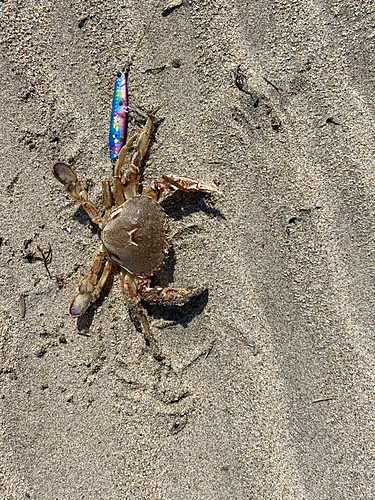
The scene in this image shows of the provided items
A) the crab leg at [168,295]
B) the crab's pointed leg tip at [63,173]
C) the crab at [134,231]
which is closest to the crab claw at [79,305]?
the crab at [134,231]

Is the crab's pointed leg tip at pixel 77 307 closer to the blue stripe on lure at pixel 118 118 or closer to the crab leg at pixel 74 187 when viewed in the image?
the crab leg at pixel 74 187

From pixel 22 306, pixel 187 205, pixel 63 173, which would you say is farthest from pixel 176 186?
pixel 22 306

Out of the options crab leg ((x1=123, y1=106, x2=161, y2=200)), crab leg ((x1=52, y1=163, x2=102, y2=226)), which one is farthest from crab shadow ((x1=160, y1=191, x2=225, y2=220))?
crab leg ((x1=52, y1=163, x2=102, y2=226))

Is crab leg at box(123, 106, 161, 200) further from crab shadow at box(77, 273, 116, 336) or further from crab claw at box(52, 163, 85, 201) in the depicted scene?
crab shadow at box(77, 273, 116, 336)

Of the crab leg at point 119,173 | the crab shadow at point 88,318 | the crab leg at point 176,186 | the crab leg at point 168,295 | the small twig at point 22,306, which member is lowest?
the crab leg at point 168,295

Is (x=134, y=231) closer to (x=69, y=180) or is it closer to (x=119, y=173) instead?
(x=119, y=173)

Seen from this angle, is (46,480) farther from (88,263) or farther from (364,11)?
(364,11)
